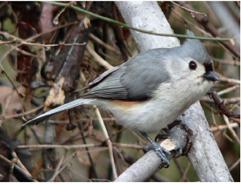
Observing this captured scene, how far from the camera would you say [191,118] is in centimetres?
270

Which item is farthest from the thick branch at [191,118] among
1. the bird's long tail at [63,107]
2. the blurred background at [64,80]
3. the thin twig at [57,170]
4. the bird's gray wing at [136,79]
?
the thin twig at [57,170]

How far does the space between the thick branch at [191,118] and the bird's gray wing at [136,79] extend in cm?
12

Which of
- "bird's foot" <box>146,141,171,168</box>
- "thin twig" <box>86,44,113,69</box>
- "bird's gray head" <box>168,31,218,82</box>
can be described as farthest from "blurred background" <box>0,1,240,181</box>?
"bird's foot" <box>146,141,171,168</box>

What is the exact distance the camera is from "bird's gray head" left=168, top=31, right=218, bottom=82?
2633mm

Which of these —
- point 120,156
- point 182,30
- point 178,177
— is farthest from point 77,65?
point 178,177

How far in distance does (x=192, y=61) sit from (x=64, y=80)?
2.28 feet

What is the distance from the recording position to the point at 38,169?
10.6ft

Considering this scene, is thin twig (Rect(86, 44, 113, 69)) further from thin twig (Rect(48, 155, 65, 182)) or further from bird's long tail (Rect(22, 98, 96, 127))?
thin twig (Rect(48, 155, 65, 182))

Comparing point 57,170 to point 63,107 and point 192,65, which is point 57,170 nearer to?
point 63,107

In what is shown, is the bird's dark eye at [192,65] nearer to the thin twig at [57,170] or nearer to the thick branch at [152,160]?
the thick branch at [152,160]

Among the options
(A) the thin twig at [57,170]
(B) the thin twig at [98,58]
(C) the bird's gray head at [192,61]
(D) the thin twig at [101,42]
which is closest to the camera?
(C) the bird's gray head at [192,61]

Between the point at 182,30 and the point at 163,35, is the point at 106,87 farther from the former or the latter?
the point at 182,30

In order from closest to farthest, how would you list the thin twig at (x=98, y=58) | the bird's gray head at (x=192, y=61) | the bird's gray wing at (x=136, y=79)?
the bird's gray head at (x=192, y=61) → the bird's gray wing at (x=136, y=79) → the thin twig at (x=98, y=58)

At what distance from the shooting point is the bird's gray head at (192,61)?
104 inches
